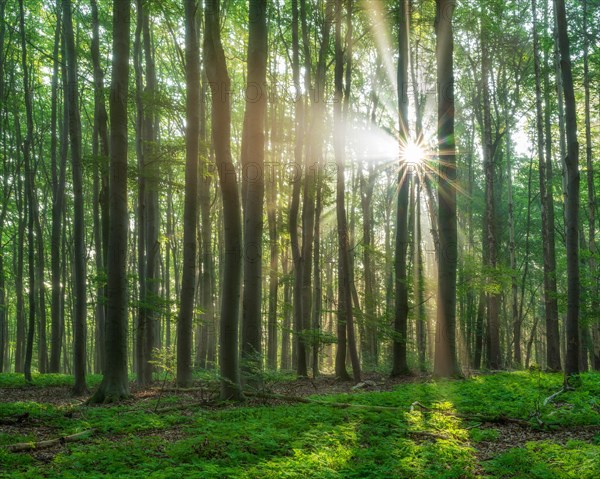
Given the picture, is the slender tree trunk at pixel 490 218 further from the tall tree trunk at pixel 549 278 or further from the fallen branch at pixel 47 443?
the fallen branch at pixel 47 443

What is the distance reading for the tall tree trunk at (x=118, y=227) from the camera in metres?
9.39

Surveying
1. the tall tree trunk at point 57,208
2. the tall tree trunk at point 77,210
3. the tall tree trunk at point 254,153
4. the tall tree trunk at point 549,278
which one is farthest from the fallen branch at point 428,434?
the tall tree trunk at point 57,208

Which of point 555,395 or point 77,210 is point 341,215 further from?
point 555,395

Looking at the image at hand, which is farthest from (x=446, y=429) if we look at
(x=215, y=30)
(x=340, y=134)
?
(x=340, y=134)

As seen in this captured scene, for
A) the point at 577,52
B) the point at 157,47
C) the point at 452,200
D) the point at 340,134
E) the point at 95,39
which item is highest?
the point at 157,47

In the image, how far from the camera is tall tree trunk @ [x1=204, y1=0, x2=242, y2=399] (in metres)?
8.38

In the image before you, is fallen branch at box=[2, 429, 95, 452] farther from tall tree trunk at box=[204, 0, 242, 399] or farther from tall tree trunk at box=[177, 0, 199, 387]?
tall tree trunk at box=[177, 0, 199, 387]

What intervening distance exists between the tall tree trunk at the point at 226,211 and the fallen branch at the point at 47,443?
2.59 metres

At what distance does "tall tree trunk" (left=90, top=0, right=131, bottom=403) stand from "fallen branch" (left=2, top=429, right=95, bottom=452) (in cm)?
303

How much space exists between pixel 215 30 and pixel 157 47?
47.2 feet

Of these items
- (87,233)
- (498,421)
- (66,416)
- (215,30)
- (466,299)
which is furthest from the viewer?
(87,233)

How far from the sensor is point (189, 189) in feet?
36.7

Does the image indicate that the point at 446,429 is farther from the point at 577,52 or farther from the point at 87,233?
the point at 87,233

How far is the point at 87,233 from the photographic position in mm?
29984
